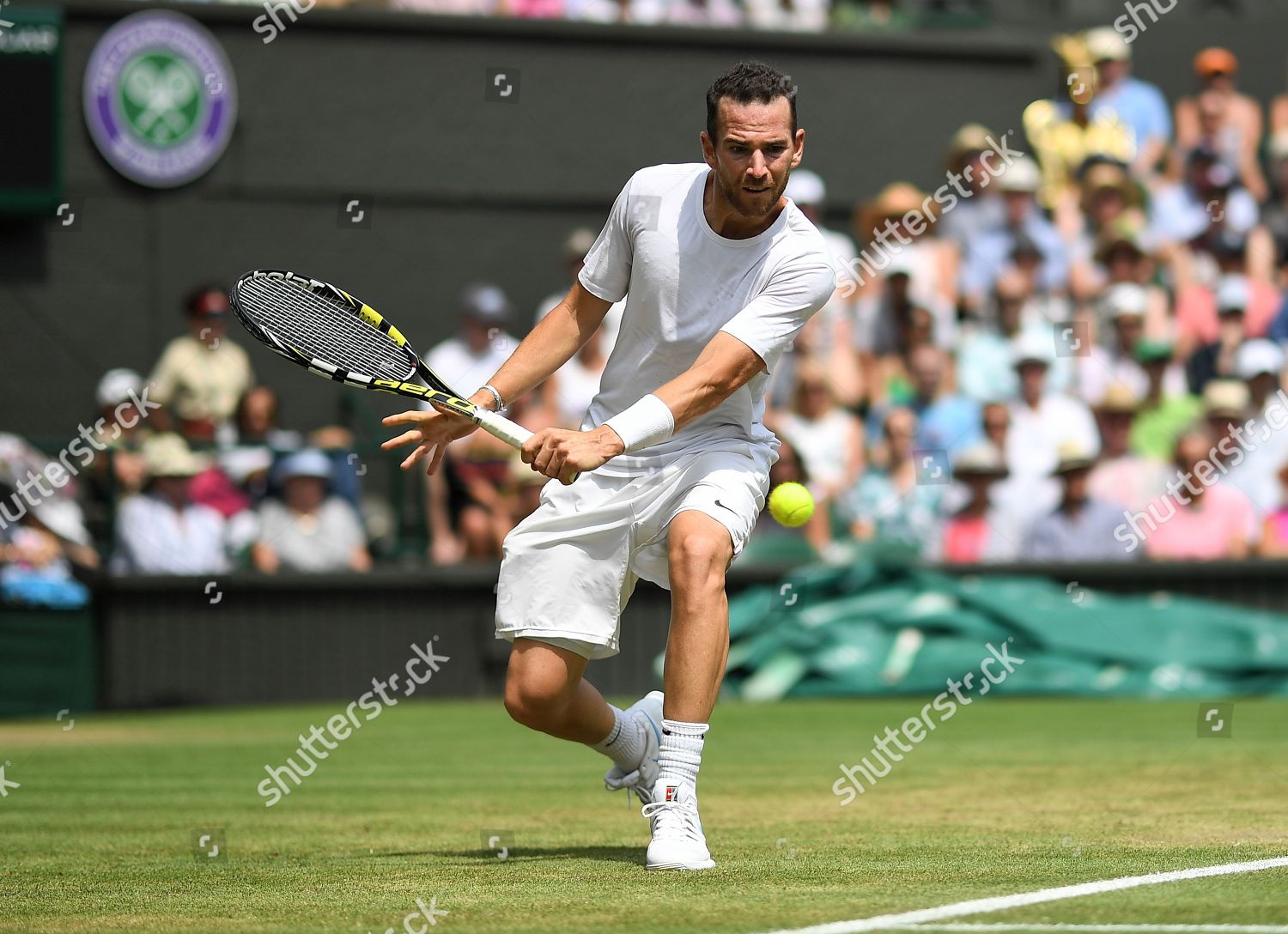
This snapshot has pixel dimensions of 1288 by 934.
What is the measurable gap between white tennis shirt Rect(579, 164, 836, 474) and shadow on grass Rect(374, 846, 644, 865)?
105cm

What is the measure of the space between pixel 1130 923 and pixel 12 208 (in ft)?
36.6

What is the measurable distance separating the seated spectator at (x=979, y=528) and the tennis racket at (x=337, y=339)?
7.07m

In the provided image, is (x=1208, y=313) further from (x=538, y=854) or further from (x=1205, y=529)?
(x=538, y=854)

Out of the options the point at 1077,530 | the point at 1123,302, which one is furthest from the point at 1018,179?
the point at 1077,530

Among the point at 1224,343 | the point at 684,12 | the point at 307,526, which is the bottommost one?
the point at 307,526

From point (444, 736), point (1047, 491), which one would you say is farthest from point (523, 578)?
point (1047, 491)

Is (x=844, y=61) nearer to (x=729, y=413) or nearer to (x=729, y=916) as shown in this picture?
(x=729, y=413)

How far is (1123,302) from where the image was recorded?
529 inches

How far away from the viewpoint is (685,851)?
17.1ft

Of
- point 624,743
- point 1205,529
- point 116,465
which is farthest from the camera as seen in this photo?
A: point 1205,529

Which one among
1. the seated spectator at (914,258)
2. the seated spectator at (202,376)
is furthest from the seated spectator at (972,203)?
the seated spectator at (202,376)

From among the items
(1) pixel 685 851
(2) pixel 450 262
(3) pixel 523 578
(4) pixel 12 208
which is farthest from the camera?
(2) pixel 450 262

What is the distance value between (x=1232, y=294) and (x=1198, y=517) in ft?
6.12

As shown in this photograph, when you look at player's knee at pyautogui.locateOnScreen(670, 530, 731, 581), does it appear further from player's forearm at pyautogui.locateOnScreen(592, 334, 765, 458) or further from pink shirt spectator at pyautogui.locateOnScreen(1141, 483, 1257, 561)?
pink shirt spectator at pyautogui.locateOnScreen(1141, 483, 1257, 561)
